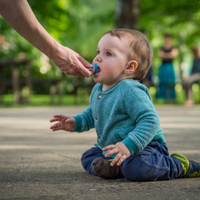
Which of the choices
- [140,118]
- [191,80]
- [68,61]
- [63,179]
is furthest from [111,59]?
[191,80]

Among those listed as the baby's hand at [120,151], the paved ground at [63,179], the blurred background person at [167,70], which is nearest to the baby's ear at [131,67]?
the baby's hand at [120,151]

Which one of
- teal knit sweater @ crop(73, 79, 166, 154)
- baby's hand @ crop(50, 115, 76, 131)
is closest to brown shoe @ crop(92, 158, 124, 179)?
teal knit sweater @ crop(73, 79, 166, 154)

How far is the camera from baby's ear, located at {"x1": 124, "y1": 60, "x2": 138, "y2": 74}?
93.9 inches

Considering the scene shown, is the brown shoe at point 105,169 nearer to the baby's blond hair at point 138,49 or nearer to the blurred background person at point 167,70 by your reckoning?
the baby's blond hair at point 138,49

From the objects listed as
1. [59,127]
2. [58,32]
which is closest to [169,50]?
[58,32]

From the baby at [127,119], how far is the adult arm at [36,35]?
161 mm

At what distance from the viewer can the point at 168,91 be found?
12.3 m

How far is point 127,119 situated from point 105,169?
310 mm

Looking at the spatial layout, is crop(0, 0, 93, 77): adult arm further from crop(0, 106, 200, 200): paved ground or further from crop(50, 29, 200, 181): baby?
crop(0, 106, 200, 200): paved ground

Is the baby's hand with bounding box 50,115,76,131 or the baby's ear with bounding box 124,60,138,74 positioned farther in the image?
the baby's hand with bounding box 50,115,76,131

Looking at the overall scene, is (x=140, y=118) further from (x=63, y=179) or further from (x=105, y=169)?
(x=63, y=179)

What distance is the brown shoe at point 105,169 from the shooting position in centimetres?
221

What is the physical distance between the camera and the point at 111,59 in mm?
2354

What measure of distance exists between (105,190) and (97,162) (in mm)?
361
